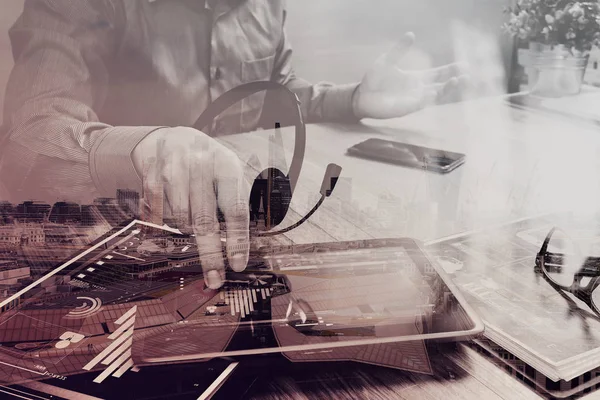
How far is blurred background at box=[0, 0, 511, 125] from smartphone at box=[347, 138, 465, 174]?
0.18 m

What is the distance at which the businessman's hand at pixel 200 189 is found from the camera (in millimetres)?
1239

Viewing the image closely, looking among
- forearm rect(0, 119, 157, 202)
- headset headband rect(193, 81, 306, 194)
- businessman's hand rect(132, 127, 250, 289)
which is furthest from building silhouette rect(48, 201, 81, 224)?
headset headband rect(193, 81, 306, 194)

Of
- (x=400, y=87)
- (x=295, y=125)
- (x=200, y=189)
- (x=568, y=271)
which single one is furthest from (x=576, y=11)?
(x=200, y=189)

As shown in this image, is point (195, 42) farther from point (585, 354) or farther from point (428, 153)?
point (585, 354)

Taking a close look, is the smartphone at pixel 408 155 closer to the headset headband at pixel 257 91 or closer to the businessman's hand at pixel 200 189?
the headset headband at pixel 257 91

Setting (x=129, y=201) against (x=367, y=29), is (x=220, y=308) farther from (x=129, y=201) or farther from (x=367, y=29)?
(x=367, y=29)

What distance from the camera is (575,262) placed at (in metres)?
1.33

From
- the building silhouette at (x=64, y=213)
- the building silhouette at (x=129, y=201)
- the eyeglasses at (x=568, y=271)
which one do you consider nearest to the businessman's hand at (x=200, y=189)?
the building silhouette at (x=129, y=201)

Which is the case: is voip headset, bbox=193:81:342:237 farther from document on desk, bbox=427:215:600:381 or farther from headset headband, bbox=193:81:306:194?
document on desk, bbox=427:215:600:381

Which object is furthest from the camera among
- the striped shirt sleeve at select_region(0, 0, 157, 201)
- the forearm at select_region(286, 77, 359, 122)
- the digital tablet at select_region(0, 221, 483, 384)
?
the forearm at select_region(286, 77, 359, 122)

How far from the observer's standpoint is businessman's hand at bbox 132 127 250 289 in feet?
4.07

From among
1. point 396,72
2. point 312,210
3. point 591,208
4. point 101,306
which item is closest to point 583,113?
point 591,208

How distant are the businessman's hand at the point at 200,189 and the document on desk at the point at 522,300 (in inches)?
20.2

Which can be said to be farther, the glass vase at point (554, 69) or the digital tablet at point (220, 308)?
the glass vase at point (554, 69)
